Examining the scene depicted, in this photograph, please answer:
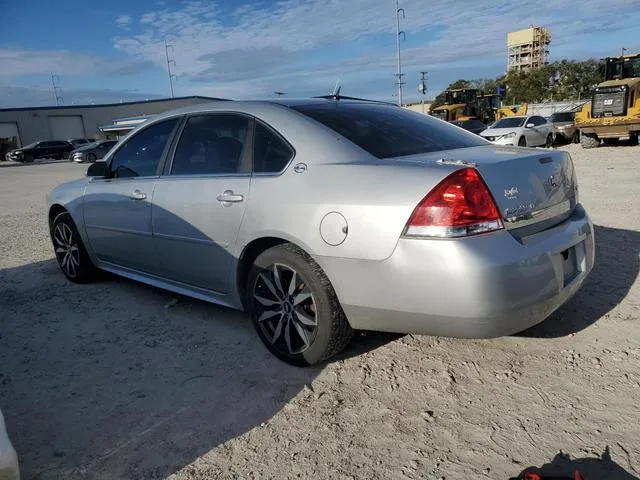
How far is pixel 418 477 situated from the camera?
7.10 feet

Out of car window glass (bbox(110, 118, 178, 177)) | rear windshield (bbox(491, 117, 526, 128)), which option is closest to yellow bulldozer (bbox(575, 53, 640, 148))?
rear windshield (bbox(491, 117, 526, 128))

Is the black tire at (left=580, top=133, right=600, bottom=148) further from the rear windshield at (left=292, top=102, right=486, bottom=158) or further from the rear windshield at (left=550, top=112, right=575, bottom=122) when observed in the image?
the rear windshield at (left=292, top=102, right=486, bottom=158)

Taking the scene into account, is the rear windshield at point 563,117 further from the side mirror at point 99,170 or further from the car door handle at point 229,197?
the car door handle at point 229,197

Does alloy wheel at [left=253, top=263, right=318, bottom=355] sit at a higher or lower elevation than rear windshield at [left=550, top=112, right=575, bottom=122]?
lower

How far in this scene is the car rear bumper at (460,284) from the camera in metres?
2.41

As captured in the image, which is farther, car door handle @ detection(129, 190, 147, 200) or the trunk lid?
car door handle @ detection(129, 190, 147, 200)

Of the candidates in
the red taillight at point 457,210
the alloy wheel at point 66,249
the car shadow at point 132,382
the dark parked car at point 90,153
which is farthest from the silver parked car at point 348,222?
the dark parked car at point 90,153

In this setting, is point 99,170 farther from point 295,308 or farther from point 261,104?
point 295,308

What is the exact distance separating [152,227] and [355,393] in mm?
1986

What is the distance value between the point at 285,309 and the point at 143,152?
6.52ft

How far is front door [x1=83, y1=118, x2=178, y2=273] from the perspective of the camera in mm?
3994

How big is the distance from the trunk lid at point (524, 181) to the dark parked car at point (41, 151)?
1672 inches

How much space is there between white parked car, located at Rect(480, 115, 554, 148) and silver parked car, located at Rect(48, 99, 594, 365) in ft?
50.8

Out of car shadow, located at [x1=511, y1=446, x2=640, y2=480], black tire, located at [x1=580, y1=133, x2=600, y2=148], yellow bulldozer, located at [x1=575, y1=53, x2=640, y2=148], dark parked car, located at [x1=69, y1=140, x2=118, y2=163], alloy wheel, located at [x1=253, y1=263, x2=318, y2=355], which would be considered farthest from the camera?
dark parked car, located at [x1=69, y1=140, x2=118, y2=163]
